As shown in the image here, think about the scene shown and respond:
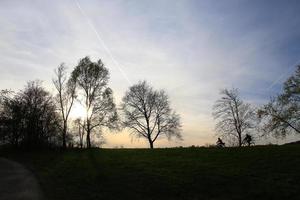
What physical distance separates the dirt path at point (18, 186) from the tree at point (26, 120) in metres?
25.2

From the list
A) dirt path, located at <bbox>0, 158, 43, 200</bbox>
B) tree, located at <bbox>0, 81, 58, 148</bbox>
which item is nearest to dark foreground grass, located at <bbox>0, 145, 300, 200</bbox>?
dirt path, located at <bbox>0, 158, 43, 200</bbox>

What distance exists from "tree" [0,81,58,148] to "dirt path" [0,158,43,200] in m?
25.2

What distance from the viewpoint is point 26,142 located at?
48344 millimetres

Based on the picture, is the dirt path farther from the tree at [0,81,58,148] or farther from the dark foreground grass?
the tree at [0,81,58,148]

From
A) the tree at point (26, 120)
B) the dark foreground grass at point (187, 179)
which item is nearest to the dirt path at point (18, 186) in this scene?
the dark foreground grass at point (187, 179)

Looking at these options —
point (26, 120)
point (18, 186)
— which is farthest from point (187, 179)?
point (26, 120)

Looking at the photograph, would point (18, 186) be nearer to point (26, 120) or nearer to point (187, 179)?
point (187, 179)

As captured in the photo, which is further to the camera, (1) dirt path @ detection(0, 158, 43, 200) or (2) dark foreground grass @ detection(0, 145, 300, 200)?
(1) dirt path @ detection(0, 158, 43, 200)

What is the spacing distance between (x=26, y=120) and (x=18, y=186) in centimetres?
3372

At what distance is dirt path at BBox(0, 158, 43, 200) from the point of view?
15625mm

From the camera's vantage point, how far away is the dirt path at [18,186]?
15625 millimetres

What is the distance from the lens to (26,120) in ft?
164

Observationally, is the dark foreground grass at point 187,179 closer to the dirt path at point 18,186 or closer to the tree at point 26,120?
the dirt path at point 18,186

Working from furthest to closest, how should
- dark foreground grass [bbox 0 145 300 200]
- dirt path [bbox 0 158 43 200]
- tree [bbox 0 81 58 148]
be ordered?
tree [bbox 0 81 58 148]
dirt path [bbox 0 158 43 200]
dark foreground grass [bbox 0 145 300 200]
